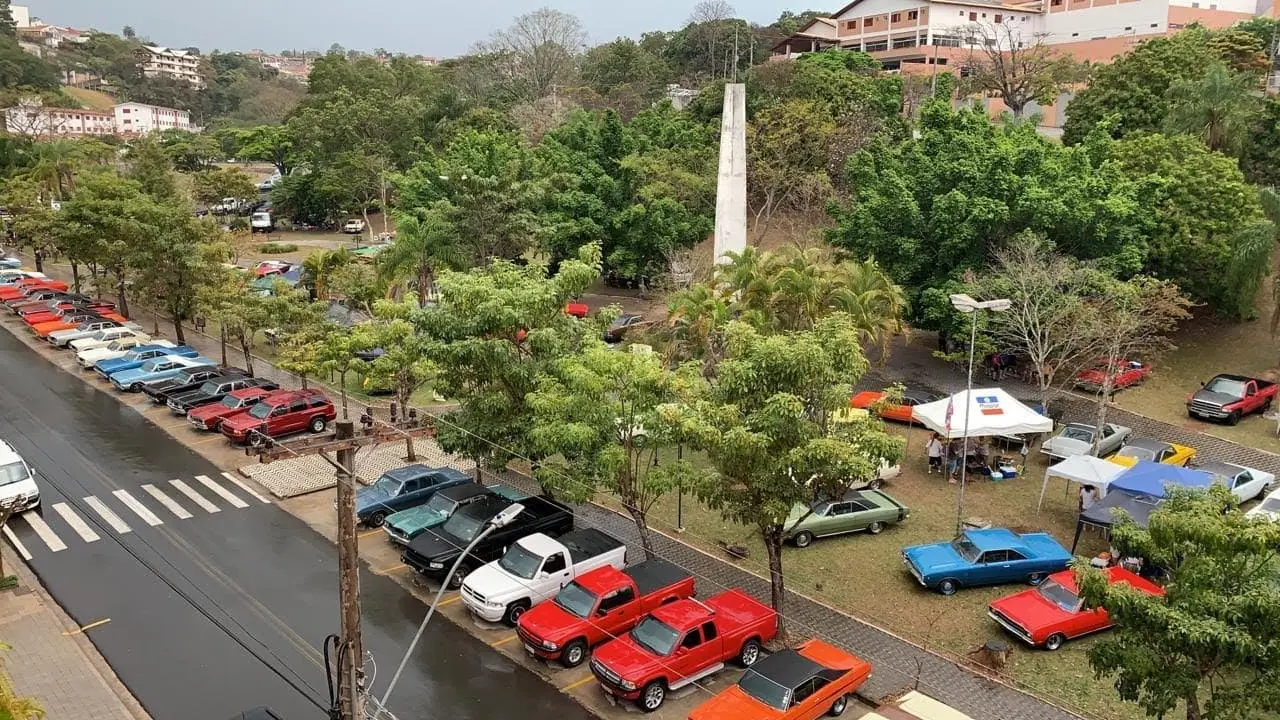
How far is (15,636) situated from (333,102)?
204 ft

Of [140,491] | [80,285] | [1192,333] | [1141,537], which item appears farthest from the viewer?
[80,285]

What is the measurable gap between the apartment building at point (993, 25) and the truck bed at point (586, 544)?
57524mm

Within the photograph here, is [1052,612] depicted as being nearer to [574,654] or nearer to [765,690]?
[765,690]

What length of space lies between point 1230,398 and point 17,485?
3035cm

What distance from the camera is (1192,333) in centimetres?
3142

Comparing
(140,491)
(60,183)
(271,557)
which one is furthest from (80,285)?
(271,557)

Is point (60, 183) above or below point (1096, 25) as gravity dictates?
below

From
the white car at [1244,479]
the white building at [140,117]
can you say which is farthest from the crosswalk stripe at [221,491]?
the white building at [140,117]

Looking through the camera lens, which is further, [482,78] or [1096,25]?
[482,78]

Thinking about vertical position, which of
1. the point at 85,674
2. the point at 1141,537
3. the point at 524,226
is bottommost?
the point at 85,674

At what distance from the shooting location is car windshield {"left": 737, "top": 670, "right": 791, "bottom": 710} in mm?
12570

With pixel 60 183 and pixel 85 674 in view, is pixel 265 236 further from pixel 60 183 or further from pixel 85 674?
pixel 85 674

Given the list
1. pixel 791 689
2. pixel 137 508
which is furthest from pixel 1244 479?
pixel 137 508

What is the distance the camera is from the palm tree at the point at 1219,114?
110ft
